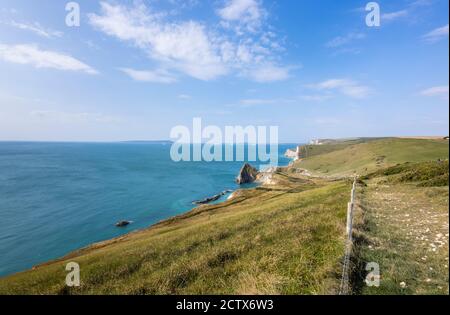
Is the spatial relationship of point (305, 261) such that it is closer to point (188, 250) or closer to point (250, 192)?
point (188, 250)

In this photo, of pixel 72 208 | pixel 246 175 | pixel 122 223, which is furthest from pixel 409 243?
pixel 246 175

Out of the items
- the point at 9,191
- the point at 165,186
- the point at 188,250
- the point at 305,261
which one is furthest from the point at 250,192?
the point at 9,191

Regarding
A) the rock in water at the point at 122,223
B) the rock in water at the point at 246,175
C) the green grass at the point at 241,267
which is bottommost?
the rock in water at the point at 122,223

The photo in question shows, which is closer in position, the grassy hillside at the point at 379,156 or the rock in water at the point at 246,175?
the grassy hillside at the point at 379,156

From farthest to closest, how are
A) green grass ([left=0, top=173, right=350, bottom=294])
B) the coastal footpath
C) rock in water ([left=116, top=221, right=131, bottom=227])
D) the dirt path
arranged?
1. rock in water ([left=116, top=221, right=131, bottom=227])
2. green grass ([left=0, top=173, right=350, bottom=294])
3. the coastal footpath
4. the dirt path

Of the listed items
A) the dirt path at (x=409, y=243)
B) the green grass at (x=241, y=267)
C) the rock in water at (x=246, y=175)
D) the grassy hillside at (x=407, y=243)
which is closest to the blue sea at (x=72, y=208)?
the rock in water at (x=246, y=175)

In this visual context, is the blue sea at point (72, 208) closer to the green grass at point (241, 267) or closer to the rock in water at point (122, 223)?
the rock in water at point (122, 223)

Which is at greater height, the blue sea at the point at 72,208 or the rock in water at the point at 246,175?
the rock in water at the point at 246,175

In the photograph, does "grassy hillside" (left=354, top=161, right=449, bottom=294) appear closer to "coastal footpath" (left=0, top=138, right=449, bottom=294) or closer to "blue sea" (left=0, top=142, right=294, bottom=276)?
"coastal footpath" (left=0, top=138, right=449, bottom=294)

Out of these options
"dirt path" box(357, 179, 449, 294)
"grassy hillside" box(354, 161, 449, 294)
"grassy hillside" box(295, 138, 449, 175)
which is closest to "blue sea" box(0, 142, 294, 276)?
"grassy hillside" box(354, 161, 449, 294)
